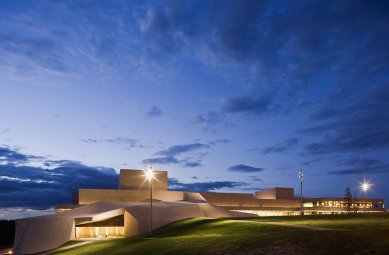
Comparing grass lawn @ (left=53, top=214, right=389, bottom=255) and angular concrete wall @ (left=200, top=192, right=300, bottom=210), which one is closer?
grass lawn @ (left=53, top=214, right=389, bottom=255)

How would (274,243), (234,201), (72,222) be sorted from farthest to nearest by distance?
(234,201)
(72,222)
(274,243)

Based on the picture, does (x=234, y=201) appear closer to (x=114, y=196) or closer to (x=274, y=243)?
(x=114, y=196)

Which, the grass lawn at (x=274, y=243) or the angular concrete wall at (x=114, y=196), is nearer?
the grass lawn at (x=274, y=243)

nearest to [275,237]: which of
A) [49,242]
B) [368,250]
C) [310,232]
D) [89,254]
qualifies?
[310,232]

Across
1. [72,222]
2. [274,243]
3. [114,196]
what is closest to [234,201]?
[114,196]

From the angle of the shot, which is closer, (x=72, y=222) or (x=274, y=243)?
(x=274, y=243)

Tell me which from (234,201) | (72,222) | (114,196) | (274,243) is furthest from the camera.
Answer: (234,201)

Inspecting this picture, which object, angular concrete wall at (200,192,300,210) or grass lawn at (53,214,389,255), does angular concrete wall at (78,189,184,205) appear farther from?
grass lawn at (53,214,389,255)

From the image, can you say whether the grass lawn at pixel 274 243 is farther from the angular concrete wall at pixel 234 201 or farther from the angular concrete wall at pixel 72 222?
the angular concrete wall at pixel 234 201

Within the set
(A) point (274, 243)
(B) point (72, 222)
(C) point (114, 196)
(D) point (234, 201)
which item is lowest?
(B) point (72, 222)

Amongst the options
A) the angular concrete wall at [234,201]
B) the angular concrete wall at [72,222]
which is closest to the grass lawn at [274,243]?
the angular concrete wall at [72,222]

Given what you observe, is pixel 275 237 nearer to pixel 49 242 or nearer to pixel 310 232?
pixel 310 232

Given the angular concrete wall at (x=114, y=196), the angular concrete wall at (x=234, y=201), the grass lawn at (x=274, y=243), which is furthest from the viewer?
the angular concrete wall at (x=234, y=201)

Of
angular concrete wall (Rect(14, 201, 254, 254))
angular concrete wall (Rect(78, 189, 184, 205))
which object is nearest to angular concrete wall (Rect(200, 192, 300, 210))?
angular concrete wall (Rect(78, 189, 184, 205))
